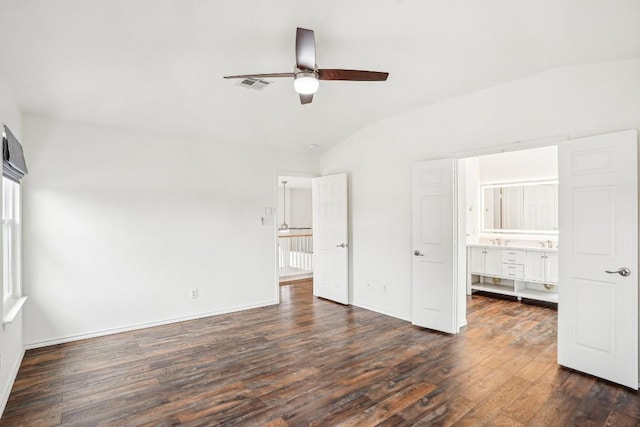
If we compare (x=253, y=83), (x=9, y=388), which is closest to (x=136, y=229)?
(x=9, y=388)

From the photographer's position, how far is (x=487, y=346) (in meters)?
3.88

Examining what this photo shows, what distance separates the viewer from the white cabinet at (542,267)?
5.34 meters

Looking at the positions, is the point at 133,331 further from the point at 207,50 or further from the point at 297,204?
the point at 297,204

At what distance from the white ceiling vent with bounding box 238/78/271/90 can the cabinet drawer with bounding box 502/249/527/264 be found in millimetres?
4720

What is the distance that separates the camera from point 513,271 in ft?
18.9

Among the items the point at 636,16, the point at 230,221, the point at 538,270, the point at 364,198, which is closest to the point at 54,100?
the point at 230,221

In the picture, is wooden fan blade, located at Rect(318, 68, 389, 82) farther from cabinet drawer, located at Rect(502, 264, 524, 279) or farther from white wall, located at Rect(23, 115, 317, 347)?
cabinet drawer, located at Rect(502, 264, 524, 279)

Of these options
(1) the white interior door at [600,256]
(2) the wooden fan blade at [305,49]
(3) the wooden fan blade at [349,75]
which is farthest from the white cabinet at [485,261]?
(2) the wooden fan blade at [305,49]

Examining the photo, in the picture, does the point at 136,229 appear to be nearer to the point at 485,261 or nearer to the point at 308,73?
the point at 308,73

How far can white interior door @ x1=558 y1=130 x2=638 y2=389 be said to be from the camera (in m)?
2.93

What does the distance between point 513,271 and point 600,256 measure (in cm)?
283

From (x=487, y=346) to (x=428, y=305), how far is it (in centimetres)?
81

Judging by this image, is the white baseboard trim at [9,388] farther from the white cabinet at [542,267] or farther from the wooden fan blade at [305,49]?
the white cabinet at [542,267]

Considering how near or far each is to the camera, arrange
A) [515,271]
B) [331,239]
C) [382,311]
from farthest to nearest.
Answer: [331,239] → [515,271] → [382,311]
